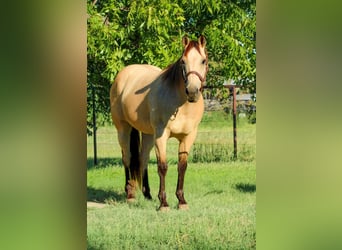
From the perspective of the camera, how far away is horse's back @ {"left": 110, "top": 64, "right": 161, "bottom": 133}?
2.87 m

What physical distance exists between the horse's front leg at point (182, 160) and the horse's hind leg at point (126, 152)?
302 mm

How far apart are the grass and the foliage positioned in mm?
285

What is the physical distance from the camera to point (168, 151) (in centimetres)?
288

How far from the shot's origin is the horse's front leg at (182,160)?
282 cm

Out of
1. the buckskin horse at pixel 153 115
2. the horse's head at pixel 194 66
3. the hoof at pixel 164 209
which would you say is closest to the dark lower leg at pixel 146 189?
the buckskin horse at pixel 153 115

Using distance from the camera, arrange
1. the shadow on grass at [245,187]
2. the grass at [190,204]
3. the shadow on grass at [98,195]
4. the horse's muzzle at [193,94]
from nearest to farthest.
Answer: the horse's muzzle at [193,94] < the grass at [190,204] < the shadow on grass at [245,187] < the shadow on grass at [98,195]

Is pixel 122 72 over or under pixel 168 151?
over

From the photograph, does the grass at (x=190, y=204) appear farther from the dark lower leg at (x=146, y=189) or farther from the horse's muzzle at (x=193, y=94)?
the horse's muzzle at (x=193, y=94)

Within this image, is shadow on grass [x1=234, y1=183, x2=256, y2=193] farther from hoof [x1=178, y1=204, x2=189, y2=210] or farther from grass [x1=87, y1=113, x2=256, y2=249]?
hoof [x1=178, y1=204, x2=189, y2=210]
